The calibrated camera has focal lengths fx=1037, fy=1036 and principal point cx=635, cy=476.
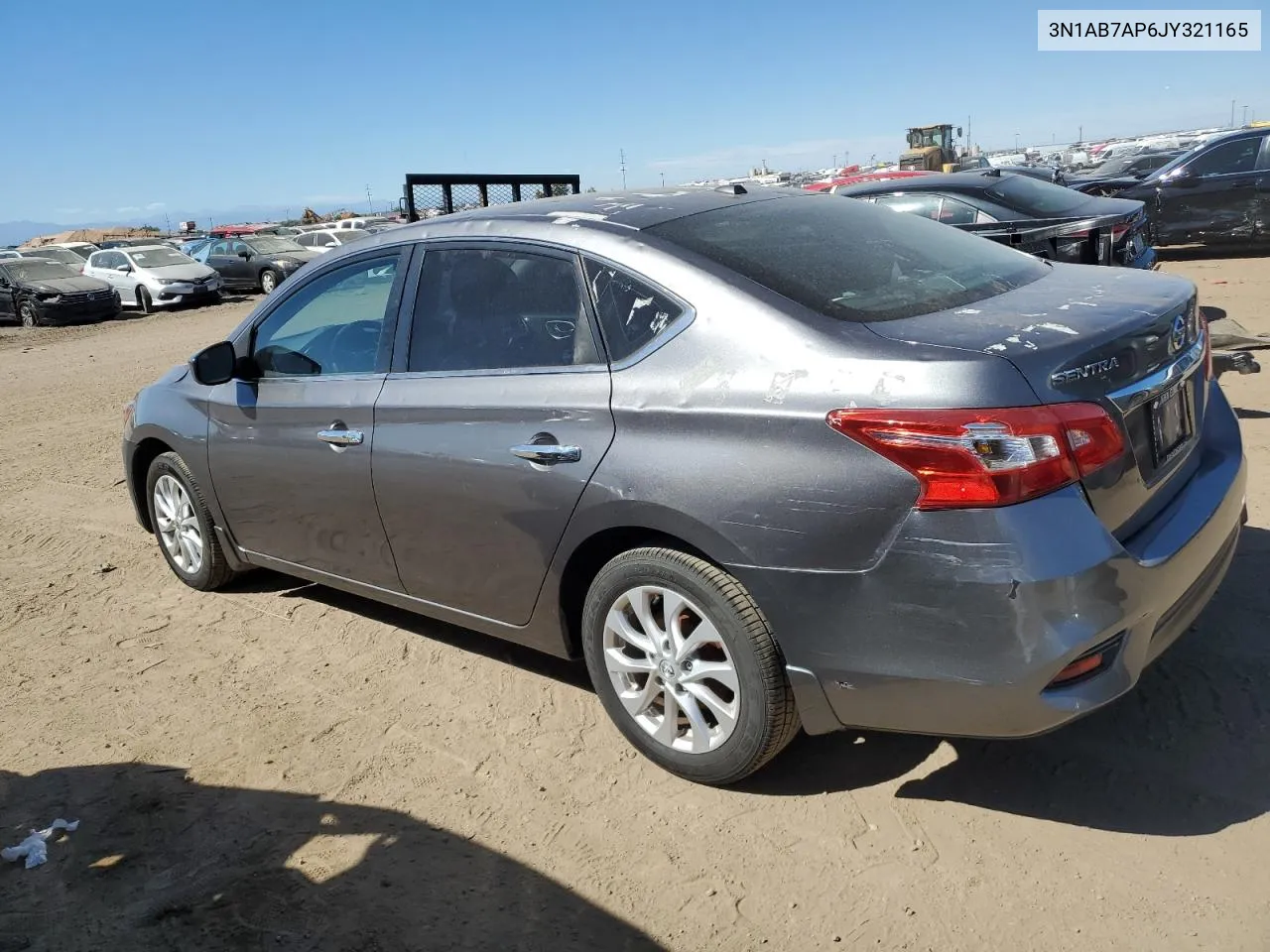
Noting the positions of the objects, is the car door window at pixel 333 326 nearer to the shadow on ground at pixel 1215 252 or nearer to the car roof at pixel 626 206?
the car roof at pixel 626 206

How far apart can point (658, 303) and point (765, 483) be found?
0.70 m

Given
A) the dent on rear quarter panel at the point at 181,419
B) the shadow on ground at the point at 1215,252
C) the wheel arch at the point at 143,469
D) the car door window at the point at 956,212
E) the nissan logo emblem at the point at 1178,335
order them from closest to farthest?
the nissan logo emblem at the point at 1178,335
the dent on rear quarter panel at the point at 181,419
the wheel arch at the point at 143,469
the car door window at the point at 956,212
the shadow on ground at the point at 1215,252

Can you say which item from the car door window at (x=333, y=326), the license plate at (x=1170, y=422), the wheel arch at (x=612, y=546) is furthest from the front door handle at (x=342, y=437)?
the license plate at (x=1170, y=422)

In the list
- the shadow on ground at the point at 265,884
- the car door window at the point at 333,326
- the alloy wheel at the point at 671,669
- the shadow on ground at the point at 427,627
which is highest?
the car door window at the point at 333,326

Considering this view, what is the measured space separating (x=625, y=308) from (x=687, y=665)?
42.4 inches

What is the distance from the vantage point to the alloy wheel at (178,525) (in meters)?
4.99

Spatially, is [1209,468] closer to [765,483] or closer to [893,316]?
[893,316]

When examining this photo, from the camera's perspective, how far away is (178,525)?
5.10 meters

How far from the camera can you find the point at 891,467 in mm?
2500

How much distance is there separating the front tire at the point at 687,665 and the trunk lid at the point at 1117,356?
863 millimetres

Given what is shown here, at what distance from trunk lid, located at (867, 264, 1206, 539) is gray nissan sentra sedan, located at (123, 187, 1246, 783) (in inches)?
0.5

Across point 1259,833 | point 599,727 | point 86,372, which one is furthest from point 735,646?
point 86,372

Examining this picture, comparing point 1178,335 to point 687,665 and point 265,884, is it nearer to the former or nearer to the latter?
point 687,665

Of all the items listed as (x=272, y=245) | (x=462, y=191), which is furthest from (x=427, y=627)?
(x=272, y=245)
